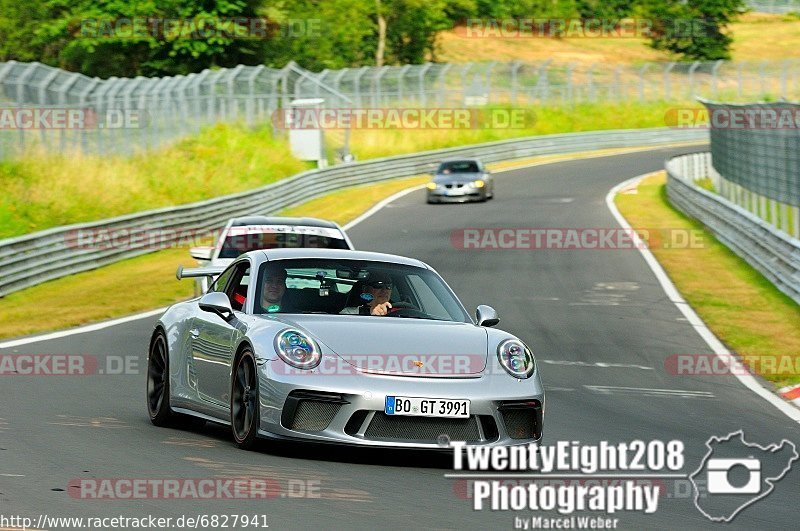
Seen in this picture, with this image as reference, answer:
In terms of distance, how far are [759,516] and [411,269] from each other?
345 cm

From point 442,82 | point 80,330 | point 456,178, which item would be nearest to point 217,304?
point 80,330

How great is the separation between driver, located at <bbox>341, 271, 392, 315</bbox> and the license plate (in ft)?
4.03

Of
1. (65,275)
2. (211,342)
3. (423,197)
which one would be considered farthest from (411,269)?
(423,197)

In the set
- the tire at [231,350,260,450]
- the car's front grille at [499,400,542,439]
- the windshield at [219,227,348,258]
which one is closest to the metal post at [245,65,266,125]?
the windshield at [219,227,348,258]

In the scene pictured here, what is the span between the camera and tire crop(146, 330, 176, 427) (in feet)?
34.2

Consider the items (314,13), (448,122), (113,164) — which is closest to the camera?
(113,164)

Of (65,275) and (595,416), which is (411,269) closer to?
(595,416)

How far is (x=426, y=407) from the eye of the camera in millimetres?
8625

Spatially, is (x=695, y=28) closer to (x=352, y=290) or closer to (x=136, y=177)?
(x=136, y=177)

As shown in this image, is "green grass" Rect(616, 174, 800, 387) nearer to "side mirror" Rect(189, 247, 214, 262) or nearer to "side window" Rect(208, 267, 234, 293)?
"side mirror" Rect(189, 247, 214, 262)

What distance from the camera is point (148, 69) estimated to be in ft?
220

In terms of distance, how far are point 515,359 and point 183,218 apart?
75.2ft

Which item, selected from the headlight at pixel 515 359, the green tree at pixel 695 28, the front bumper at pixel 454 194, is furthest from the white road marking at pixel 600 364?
the green tree at pixel 695 28

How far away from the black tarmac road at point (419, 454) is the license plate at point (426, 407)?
0.34 metres
